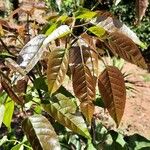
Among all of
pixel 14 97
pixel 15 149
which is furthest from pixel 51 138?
pixel 15 149

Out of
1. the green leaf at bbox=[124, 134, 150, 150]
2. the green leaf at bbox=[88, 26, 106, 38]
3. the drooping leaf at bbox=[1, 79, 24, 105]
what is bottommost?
the green leaf at bbox=[124, 134, 150, 150]

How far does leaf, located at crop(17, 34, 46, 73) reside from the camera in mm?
953

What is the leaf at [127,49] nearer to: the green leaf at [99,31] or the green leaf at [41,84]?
the green leaf at [99,31]

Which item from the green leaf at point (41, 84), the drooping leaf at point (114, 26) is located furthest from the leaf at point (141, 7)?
the green leaf at point (41, 84)

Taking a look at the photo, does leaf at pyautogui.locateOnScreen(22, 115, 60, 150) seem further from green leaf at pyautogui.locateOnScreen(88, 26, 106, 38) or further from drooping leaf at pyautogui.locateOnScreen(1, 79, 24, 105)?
green leaf at pyautogui.locateOnScreen(88, 26, 106, 38)

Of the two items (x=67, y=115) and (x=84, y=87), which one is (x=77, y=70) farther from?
(x=67, y=115)

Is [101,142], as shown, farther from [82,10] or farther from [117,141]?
[82,10]

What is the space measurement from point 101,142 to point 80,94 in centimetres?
113

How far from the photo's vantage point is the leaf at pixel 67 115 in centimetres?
105

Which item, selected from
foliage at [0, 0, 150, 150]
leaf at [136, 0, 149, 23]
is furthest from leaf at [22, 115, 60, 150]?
leaf at [136, 0, 149, 23]

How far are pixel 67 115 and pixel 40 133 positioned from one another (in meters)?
0.11

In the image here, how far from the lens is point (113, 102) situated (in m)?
0.89

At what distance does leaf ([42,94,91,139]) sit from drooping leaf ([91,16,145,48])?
0.84 feet

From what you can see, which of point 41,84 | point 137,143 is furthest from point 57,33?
point 137,143
